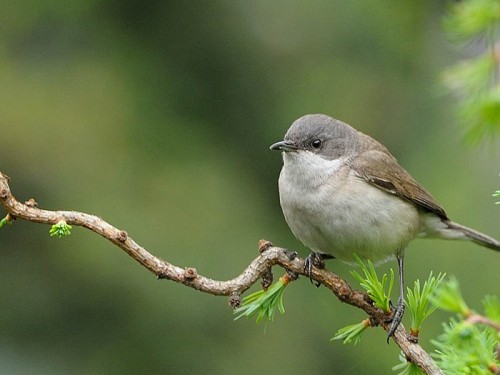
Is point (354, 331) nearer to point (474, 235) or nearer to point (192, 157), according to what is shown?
point (474, 235)

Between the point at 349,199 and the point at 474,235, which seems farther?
the point at 474,235

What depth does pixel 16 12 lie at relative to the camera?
6.34 meters

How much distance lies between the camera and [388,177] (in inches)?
175

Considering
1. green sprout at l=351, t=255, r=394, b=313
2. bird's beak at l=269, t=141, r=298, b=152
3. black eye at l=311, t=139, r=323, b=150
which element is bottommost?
green sprout at l=351, t=255, r=394, b=313

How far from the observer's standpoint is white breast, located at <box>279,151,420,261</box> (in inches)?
153

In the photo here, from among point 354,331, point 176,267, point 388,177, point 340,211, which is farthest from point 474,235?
point 176,267

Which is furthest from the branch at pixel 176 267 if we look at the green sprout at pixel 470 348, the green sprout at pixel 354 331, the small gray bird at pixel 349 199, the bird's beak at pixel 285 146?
the bird's beak at pixel 285 146

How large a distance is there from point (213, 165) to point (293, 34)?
1.42 meters

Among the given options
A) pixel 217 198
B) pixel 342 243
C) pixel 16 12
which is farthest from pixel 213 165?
pixel 342 243

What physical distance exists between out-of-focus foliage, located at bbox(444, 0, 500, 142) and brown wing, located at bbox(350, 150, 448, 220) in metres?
2.00

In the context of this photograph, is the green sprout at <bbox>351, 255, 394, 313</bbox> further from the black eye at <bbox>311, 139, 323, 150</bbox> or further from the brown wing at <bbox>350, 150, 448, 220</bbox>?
the black eye at <bbox>311, 139, 323, 150</bbox>

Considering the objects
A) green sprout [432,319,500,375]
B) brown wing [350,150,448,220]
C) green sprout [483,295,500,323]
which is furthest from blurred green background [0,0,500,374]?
green sprout [483,295,500,323]

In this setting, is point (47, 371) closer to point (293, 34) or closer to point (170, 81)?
point (170, 81)

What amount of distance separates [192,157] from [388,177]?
2.13m
